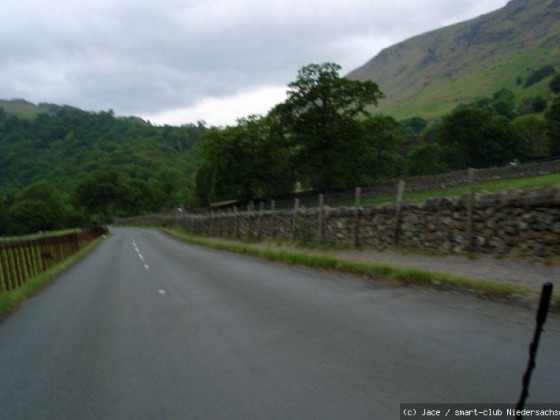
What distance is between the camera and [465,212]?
12883mm

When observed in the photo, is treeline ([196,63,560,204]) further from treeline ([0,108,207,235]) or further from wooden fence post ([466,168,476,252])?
treeline ([0,108,207,235])

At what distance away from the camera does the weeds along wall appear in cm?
1061

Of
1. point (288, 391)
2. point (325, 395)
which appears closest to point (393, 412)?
point (325, 395)

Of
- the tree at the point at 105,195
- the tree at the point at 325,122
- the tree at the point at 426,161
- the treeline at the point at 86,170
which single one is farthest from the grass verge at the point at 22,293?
the tree at the point at 105,195

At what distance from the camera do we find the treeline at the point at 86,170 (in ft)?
368

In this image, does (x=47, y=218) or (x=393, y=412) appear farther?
(x=47, y=218)

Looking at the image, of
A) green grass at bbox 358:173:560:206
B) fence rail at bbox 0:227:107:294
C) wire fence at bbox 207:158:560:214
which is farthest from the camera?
wire fence at bbox 207:158:560:214

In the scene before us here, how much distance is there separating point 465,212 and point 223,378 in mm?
9838

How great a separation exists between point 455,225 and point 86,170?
146703 mm

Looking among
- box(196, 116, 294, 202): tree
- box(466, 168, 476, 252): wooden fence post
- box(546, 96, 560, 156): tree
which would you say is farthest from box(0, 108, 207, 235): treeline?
box(466, 168, 476, 252): wooden fence post

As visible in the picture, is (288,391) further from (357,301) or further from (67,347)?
(357,301)

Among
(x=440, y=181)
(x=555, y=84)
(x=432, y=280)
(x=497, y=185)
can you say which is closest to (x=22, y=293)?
(x=432, y=280)

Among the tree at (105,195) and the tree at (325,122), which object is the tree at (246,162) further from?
the tree at (105,195)

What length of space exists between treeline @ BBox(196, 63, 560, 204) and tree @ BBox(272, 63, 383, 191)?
0.12 meters
